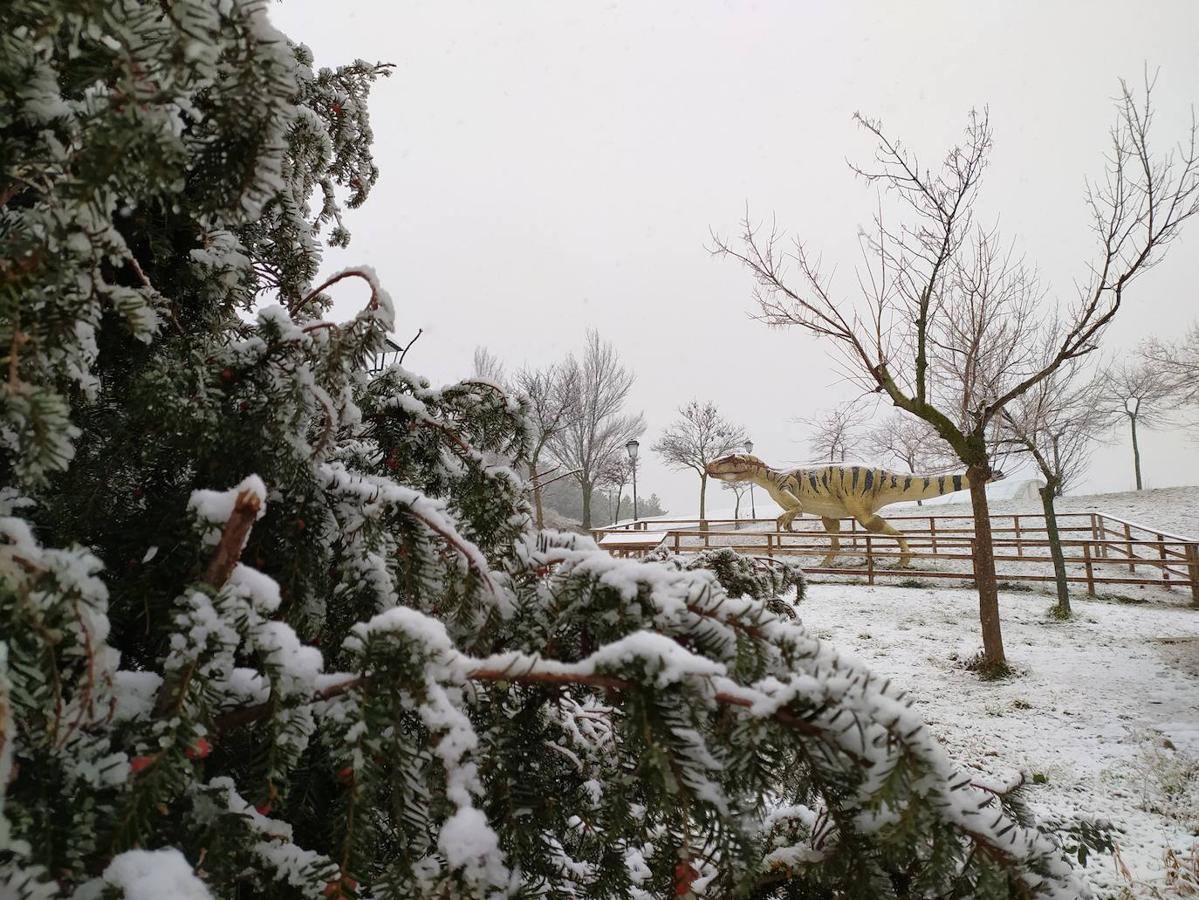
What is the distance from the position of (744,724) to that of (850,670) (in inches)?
6.8

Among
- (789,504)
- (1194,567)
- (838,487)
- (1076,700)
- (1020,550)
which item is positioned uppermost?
(838,487)

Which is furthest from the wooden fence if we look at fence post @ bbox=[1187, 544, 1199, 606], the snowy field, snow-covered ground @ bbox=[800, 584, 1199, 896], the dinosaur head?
the dinosaur head

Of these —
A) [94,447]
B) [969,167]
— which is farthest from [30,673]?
[969,167]

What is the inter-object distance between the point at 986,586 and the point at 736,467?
25.0 ft

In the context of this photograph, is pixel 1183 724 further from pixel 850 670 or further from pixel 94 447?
pixel 94 447

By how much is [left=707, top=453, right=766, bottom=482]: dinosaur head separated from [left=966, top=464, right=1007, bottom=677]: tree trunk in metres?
6.97

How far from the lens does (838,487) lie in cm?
1377

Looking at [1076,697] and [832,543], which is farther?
[832,543]

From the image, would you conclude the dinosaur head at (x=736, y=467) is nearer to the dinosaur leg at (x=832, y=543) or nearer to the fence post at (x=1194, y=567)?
the dinosaur leg at (x=832, y=543)

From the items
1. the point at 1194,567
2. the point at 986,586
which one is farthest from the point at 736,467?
the point at 1194,567

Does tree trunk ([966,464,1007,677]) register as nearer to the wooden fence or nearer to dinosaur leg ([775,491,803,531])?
the wooden fence

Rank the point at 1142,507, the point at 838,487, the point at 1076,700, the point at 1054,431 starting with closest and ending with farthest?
the point at 1076,700, the point at 838,487, the point at 1142,507, the point at 1054,431

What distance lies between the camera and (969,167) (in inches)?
291

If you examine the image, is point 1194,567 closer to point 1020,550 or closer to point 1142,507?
point 1020,550
